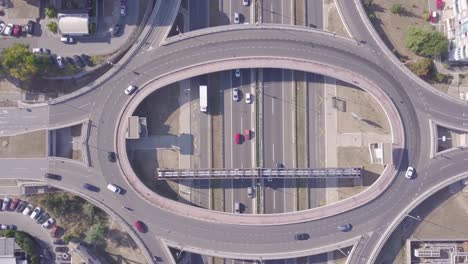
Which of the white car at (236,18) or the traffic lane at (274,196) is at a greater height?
the white car at (236,18)

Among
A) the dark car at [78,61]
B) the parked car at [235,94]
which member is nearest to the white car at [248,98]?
the parked car at [235,94]

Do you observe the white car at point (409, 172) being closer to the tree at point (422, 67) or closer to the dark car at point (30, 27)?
the tree at point (422, 67)

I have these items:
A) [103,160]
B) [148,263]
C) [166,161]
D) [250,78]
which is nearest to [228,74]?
[250,78]

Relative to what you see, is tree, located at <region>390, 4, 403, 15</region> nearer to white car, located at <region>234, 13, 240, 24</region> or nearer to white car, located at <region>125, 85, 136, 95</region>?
white car, located at <region>234, 13, 240, 24</region>

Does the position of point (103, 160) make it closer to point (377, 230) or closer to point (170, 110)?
point (170, 110)

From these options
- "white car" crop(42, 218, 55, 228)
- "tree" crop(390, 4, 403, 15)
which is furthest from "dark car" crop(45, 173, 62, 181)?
"tree" crop(390, 4, 403, 15)

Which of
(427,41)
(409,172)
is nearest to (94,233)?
(409,172)
